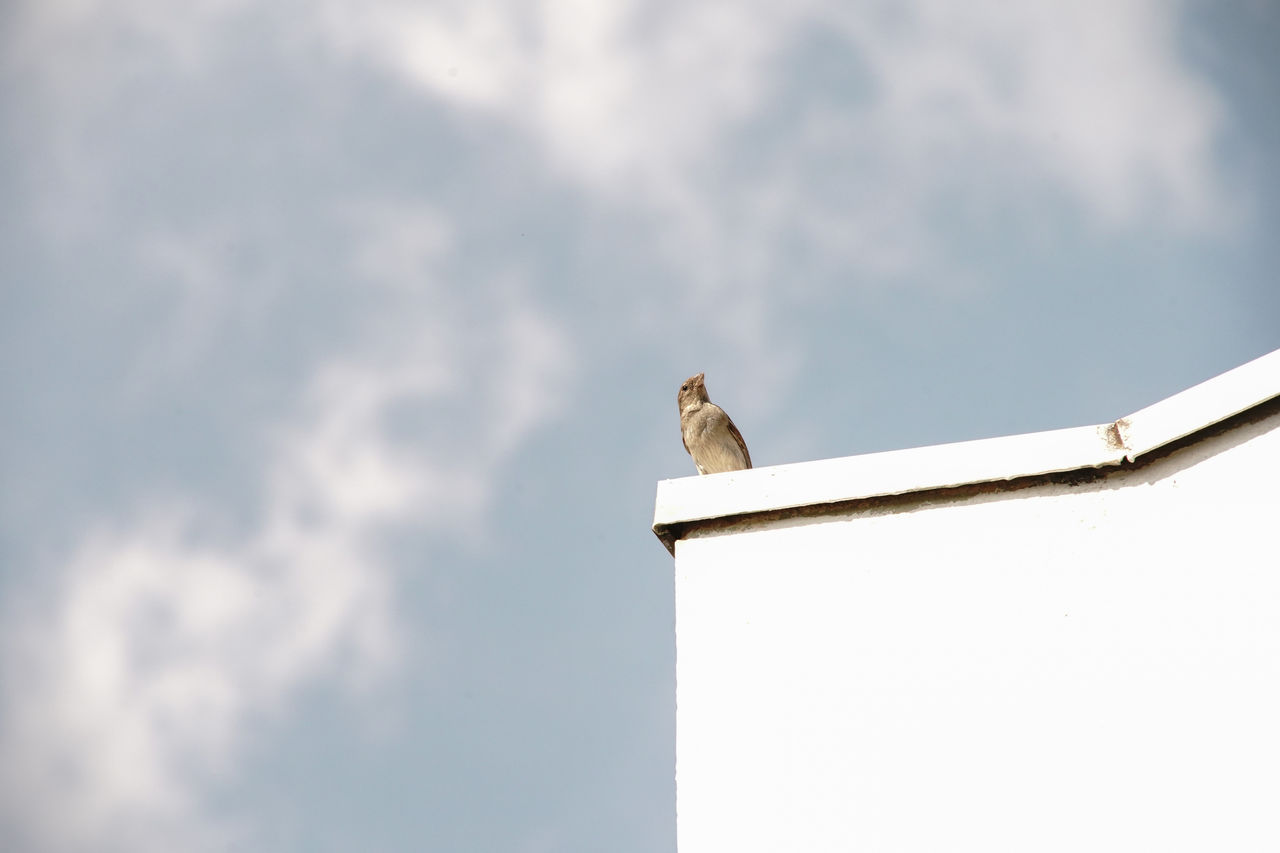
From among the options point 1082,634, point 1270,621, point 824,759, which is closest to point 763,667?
point 824,759

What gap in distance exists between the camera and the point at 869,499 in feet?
17.0

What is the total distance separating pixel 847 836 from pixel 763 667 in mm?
753

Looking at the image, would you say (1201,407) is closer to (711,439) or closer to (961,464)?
(961,464)

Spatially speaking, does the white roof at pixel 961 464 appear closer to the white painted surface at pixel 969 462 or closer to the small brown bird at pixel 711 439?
the white painted surface at pixel 969 462

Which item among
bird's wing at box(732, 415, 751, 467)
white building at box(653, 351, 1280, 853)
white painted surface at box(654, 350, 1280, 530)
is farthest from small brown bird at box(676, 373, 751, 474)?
white building at box(653, 351, 1280, 853)

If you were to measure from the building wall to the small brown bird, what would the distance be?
348cm

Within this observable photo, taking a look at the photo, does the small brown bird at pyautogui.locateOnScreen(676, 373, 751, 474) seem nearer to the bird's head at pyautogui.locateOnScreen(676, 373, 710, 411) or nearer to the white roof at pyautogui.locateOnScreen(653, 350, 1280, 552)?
the bird's head at pyautogui.locateOnScreen(676, 373, 710, 411)

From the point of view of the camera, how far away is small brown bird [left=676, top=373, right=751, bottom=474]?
8.70 meters

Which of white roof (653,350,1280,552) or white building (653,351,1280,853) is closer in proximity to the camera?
white building (653,351,1280,853)

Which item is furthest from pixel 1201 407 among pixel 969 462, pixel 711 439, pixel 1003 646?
pixel 711 439

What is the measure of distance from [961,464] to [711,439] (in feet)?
12.2

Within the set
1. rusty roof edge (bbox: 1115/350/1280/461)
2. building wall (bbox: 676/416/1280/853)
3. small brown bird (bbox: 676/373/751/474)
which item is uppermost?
small brown bird (bbox: 676/373/751/474)

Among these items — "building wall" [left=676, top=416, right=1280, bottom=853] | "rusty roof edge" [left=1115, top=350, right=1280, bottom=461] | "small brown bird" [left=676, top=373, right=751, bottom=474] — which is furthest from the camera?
"small brown bird" [left=676, top=373, right=751, bottom=474]

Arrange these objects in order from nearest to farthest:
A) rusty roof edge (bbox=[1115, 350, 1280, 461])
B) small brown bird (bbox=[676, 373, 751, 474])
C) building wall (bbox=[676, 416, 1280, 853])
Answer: building wall (bbox=[676, 416, 1280, 853])
rusty roof edge (bbox=[1115, 350, 1280, 461])
small brown bird (bbox=[676, 373, 751, 474])
